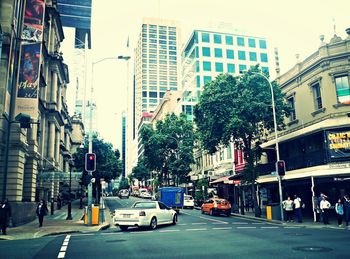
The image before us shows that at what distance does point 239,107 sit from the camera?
1072 inches

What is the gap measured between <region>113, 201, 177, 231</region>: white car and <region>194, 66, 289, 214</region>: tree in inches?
366

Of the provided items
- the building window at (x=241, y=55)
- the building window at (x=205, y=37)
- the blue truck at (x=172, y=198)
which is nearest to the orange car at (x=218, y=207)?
the blue truck at (x=172, y=198)

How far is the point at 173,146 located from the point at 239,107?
27717mm

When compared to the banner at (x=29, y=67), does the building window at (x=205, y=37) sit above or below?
above

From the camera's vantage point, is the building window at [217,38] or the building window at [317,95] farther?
the building window at [217,38]

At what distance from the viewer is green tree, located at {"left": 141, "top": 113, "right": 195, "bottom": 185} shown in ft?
Result: 170

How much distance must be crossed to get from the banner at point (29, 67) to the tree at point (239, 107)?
40.3 ft

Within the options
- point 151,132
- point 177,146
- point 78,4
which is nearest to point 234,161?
point 177,146

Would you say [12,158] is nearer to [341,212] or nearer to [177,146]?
[341,212]

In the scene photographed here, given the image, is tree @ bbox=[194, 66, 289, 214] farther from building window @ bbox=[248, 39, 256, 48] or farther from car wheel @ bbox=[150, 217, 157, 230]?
building window @ bbox=[248, 39, 256, 48]

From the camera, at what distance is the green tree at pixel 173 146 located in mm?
51812

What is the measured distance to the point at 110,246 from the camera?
40.4 feet

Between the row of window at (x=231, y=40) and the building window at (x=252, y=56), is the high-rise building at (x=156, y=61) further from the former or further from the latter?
the building window at (x=252, y=56)

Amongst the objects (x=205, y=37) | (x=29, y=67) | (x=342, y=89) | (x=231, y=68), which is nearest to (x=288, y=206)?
(x=342, y=89)
